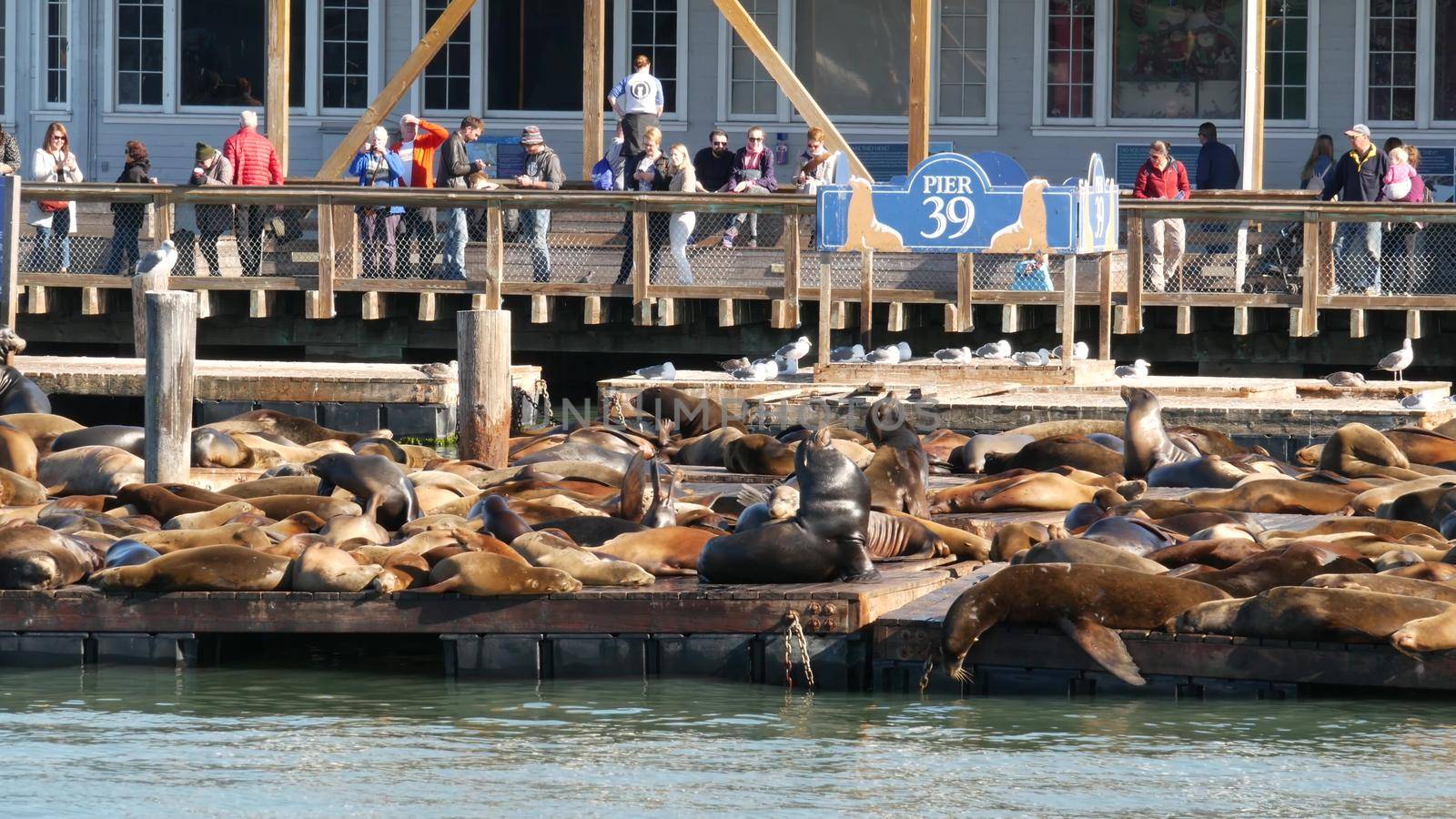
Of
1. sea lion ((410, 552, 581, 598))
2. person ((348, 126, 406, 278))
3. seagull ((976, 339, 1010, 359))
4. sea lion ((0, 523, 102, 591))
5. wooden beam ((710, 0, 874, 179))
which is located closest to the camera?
sea lion ((410, 552, 581, 598))

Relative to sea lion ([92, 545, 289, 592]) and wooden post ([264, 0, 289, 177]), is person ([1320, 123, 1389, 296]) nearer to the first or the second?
wooden post ([264, 0, 289, 177])

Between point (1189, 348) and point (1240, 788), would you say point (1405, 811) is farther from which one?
point (1189, 348)

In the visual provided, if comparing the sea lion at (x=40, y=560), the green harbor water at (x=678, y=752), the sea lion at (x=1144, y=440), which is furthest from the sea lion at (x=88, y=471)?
the sea lion at (x=1144, y=440)

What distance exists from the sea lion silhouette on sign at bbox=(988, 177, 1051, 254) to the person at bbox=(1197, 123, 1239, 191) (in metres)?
5.27

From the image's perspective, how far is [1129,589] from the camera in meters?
8.35

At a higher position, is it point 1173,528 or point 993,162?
point 993,162

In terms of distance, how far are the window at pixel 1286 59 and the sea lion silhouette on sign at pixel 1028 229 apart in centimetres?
810

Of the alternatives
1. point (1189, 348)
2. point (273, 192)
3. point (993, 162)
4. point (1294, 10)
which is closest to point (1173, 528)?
point (993, 162)

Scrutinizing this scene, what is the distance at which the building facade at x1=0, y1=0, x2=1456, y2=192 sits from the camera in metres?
23.2

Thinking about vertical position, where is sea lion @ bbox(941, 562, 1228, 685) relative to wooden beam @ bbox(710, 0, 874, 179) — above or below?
below

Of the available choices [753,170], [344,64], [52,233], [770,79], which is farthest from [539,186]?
[344,64]

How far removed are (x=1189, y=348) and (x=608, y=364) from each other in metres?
5.25

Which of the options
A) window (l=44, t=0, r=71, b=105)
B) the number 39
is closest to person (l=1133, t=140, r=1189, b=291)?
the number 39

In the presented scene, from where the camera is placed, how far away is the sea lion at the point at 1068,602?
8344 millimetres
